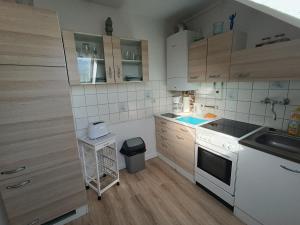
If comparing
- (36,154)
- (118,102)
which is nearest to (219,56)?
(118,102)

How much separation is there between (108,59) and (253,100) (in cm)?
188

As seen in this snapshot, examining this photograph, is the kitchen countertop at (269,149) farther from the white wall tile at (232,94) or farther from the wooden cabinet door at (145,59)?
the wooden cabinet door at (145,59)

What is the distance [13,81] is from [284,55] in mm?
2253

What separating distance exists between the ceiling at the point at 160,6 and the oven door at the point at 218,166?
192 centimetres

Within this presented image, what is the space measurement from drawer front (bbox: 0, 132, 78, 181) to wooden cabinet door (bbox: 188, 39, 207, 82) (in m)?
1.74

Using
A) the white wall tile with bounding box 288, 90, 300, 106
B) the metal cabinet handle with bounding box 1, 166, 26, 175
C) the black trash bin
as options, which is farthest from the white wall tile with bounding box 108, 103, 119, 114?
the white wall tile with bounding box 288, 90, 300, 106

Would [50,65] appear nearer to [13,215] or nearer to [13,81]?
[13,81]

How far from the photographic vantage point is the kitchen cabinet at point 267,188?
3.69 ft

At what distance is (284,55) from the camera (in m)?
1.28

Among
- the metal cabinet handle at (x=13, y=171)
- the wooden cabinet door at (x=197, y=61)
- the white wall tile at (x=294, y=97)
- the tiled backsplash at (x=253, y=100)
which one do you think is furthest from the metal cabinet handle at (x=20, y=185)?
the white wall tile at (x=294, y=97)

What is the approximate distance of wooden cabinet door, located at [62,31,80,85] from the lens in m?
1.65

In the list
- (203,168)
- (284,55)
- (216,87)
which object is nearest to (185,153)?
(203,168)

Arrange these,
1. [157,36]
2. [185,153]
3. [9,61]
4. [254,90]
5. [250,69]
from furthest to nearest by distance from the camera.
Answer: [157,36]
[185,153]
[254,90]
[250,69]
[9,61]

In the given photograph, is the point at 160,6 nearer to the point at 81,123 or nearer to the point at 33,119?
the point at 81,123
